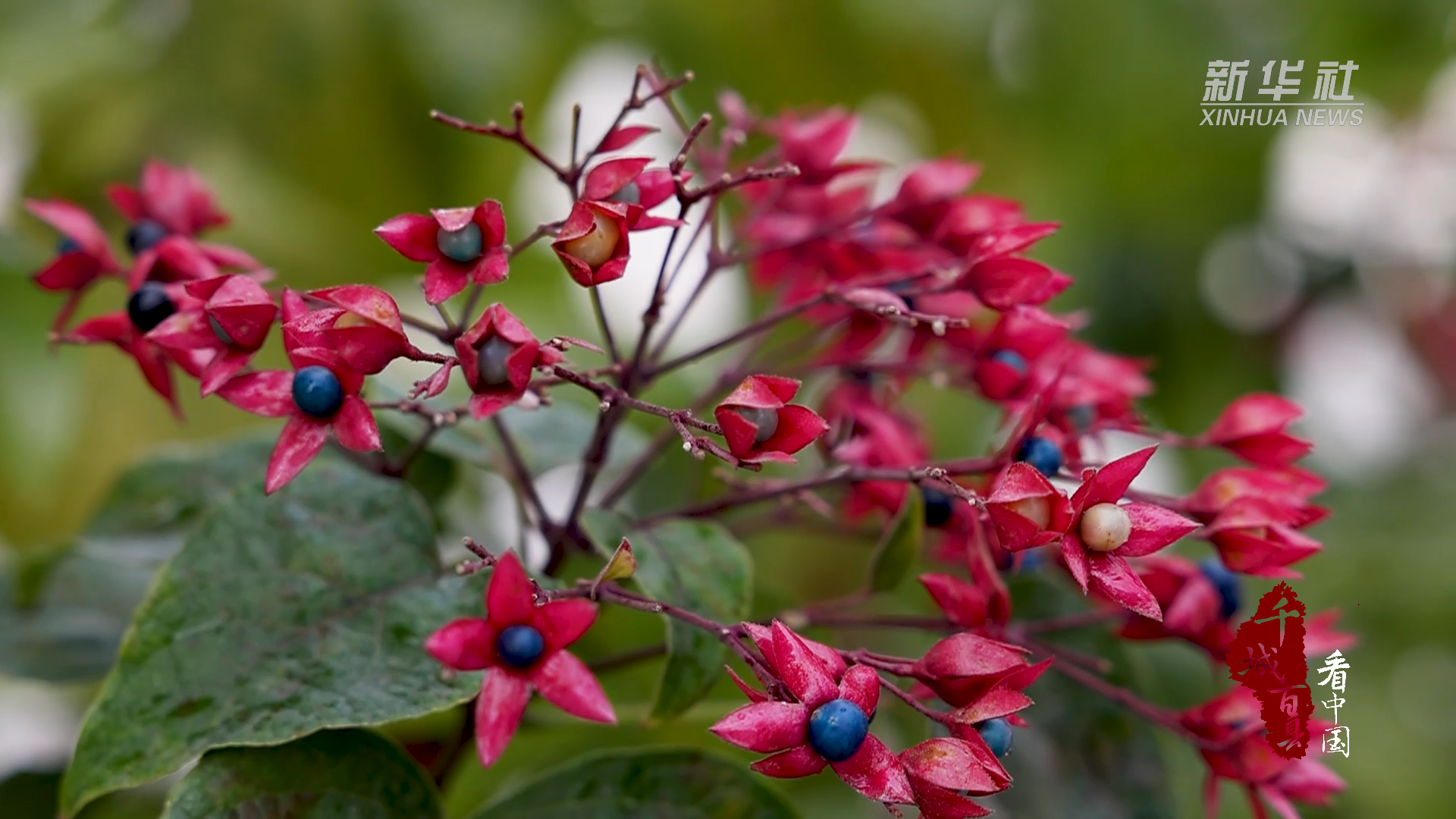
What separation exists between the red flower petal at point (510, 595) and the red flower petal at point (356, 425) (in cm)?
6

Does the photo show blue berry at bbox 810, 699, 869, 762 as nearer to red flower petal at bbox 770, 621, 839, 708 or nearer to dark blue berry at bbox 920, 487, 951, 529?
red flower petal at bbox 770, 621, 839, 708

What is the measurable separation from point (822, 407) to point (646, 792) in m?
0.22

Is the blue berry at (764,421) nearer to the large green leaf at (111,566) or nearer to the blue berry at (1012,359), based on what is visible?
the blue berry at (1012,359)

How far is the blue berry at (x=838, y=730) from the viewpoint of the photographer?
34 cm

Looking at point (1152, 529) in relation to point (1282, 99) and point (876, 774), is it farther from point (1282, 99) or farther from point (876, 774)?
point (1282, 99)

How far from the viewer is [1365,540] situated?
1371mm

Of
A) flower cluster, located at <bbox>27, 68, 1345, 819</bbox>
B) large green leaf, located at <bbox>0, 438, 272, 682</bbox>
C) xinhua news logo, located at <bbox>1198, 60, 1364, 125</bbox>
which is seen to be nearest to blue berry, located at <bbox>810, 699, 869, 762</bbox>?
flower cluster, located at <bbox>27, 68, 1345, 819</bbox>

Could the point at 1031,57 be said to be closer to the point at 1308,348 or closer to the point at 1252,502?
the point at 1308,348

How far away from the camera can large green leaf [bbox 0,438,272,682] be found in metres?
0.57

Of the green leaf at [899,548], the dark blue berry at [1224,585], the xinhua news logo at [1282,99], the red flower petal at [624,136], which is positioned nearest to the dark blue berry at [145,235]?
the red flower petal at [624,136]

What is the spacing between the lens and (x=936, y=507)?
508mm

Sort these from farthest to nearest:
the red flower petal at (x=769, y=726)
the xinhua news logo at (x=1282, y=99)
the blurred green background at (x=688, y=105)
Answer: the blurred green background at (x=688, y=105), the xinhua news logo at (x=1282, y=99), the red flower petal at (x=769, y=726)

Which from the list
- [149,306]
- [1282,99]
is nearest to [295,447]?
[149,306]

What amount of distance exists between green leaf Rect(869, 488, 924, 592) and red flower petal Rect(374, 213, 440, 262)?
0.67 feet
